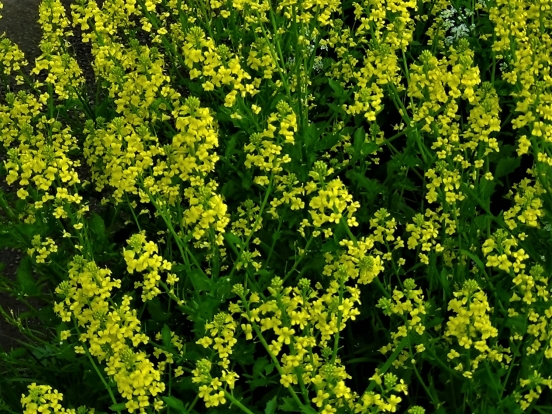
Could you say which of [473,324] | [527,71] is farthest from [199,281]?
[527,71]

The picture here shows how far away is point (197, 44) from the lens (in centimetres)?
280

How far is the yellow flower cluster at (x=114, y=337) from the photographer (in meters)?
2.35

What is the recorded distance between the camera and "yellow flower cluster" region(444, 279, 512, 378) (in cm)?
235

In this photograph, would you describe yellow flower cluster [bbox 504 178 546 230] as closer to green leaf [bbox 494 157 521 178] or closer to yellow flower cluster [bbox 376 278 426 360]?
yellow flower cluster [bbox 376 278 426 360]

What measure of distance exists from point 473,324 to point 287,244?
3.86 ft

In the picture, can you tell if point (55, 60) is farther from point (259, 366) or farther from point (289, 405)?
point (289, 405)

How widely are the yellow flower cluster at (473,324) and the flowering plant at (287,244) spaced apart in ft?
0.04

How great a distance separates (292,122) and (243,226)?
0.50 m

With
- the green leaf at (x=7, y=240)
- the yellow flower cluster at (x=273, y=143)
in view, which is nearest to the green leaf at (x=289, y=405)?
the yellow flower cluster at (x=273, y=143)

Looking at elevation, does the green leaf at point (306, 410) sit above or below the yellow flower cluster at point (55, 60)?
below

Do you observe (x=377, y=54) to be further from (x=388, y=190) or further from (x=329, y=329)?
(x=329, y=329)

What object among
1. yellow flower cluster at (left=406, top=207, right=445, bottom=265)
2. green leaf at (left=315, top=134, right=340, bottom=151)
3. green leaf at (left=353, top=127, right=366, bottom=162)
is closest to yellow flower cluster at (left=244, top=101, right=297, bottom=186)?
green leaf at (left=315, top=134, right=340, bottom=151)

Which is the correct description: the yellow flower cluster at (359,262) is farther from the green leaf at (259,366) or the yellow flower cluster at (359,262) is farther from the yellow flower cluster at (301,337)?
the green leaf at (259,366)

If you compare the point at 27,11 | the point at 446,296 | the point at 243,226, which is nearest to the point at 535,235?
the point at 446,296
